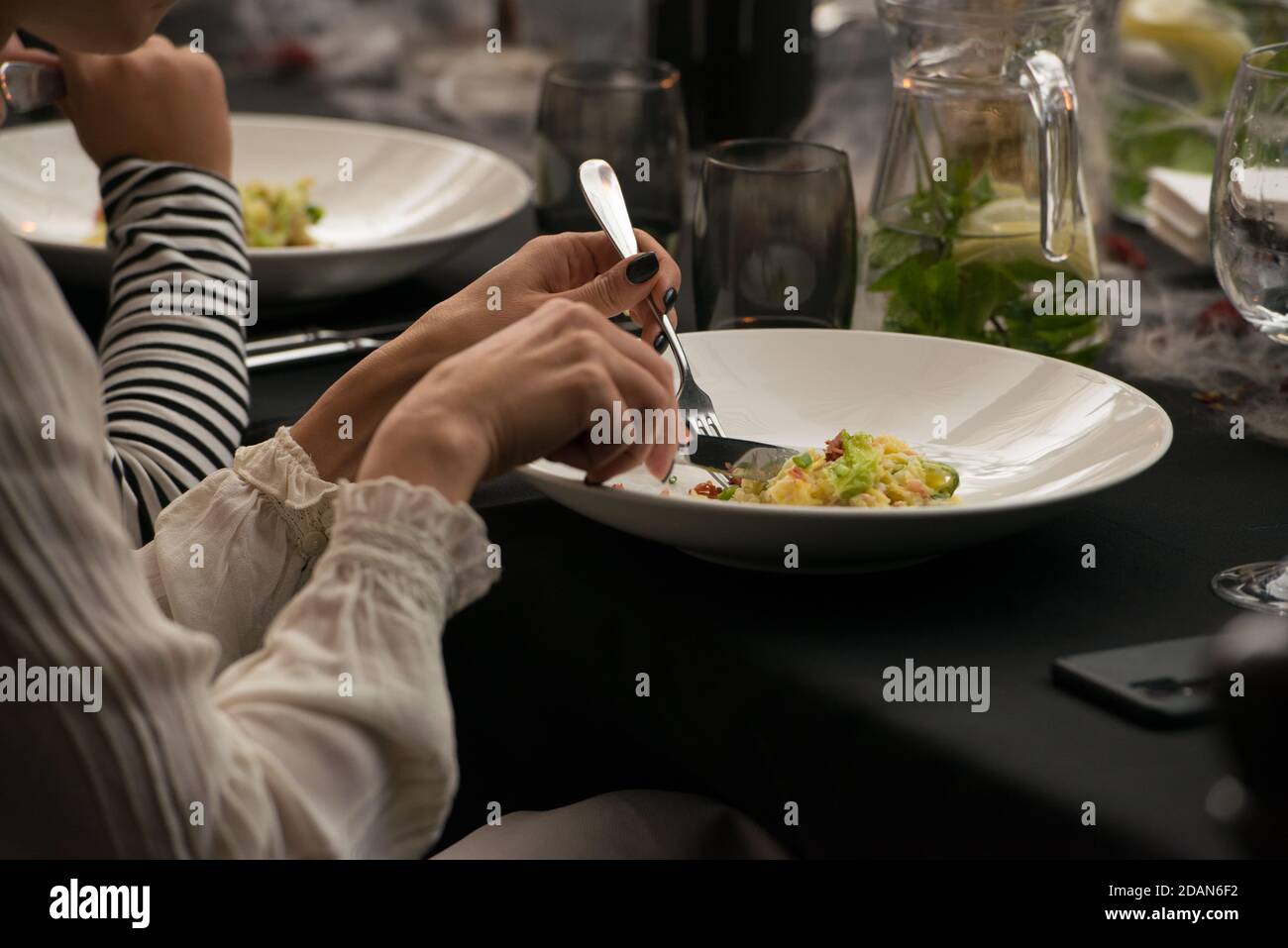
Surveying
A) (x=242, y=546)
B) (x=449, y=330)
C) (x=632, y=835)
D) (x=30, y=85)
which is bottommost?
(x=632, y=835)

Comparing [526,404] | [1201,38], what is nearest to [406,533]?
[526,404]

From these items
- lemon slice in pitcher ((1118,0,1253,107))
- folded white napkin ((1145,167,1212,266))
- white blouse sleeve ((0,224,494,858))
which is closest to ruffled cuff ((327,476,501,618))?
white blouse sleeve ((0,224,494,858))

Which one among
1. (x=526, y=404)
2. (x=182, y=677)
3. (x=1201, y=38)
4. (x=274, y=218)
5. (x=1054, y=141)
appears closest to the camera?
(x=182, y=677)

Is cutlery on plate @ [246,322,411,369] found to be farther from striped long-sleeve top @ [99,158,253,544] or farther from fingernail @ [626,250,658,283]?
fingernail @ [626,250,658,283]

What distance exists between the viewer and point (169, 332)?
3.55 feet

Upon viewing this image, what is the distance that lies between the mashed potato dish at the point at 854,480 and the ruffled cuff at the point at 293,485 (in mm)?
225

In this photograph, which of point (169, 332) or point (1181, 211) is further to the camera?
point (1181, 211)

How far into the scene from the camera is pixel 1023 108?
3.54 ft

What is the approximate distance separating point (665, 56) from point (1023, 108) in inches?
28.3

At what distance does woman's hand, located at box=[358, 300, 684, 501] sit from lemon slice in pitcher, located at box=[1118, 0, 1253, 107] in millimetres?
1141

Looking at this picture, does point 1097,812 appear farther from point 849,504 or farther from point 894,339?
point 894,339

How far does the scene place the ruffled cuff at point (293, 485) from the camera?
0.85 meters

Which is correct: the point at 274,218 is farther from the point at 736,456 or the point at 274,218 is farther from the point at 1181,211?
the point at 1181,211

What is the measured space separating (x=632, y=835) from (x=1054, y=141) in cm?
59
